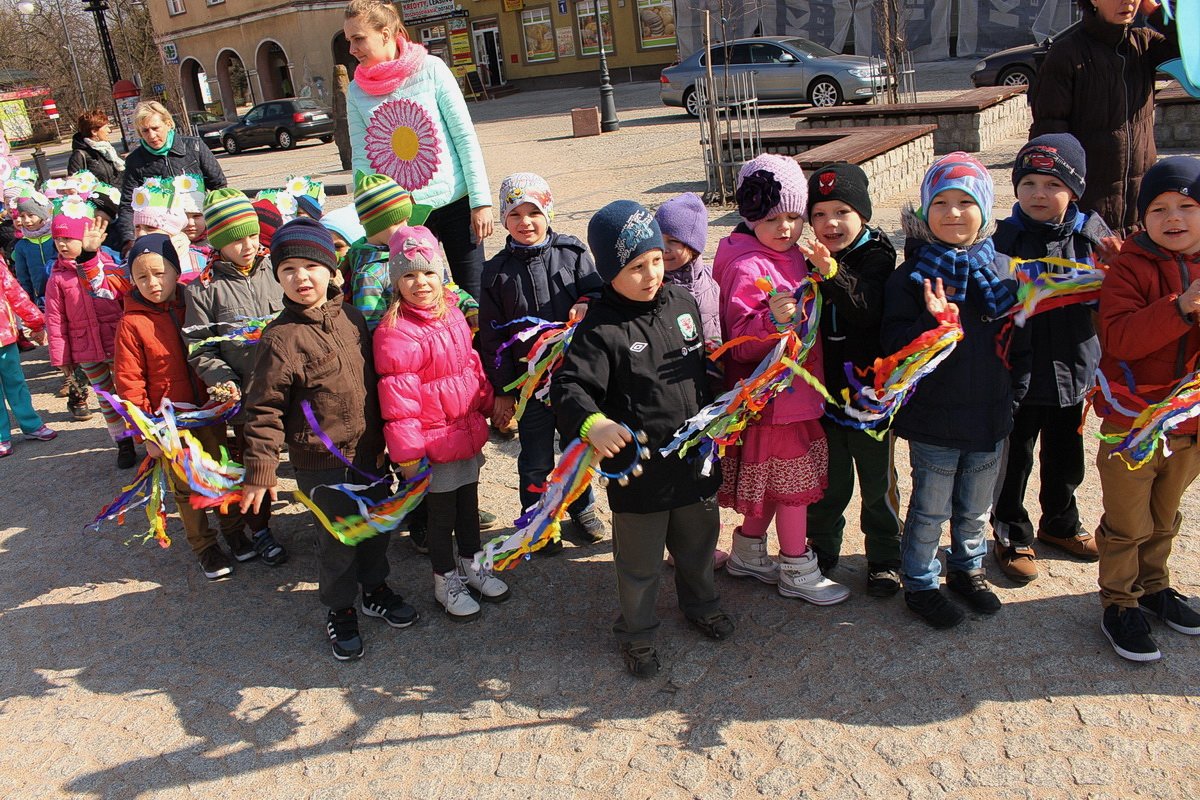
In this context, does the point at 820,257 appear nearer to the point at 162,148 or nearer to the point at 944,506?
the point at 944,506

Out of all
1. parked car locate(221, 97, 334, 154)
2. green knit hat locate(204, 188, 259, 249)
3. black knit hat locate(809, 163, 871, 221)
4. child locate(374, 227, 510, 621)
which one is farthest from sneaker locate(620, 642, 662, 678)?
parked car locate(221, 97, 334, 154)

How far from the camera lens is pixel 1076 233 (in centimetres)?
343

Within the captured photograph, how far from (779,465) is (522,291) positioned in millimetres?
1293

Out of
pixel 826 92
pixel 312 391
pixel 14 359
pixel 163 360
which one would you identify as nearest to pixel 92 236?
pixel 14 359

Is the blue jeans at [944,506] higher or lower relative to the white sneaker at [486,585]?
higher

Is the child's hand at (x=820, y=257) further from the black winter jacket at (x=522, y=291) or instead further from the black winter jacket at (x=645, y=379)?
the black winter jacket at (x=522, y=291)

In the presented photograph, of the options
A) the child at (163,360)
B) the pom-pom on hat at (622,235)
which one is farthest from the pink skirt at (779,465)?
the child at (163,360)

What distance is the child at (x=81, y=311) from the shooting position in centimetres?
588

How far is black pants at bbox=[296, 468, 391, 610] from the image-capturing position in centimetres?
363

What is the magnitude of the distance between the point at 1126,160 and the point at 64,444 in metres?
6.92

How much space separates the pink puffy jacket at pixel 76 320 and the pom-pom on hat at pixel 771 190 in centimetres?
443

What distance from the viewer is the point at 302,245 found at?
350 centimetres

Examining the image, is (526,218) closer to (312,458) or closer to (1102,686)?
(312,458)

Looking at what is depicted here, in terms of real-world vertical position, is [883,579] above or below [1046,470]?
below
